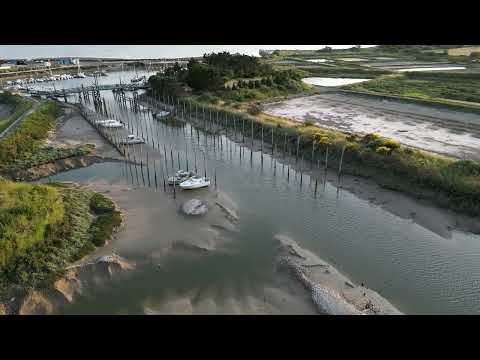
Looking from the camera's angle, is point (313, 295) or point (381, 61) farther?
point (381, 61)

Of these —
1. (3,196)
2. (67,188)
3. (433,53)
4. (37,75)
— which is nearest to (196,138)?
(67,188)

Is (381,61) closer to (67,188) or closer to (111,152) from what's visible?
(111,152)

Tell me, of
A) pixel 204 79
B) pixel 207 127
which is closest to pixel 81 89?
pixel 204 79

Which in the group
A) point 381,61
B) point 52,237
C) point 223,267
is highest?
point 381,61

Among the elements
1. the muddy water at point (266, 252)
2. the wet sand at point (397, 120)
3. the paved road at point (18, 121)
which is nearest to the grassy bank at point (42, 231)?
the muddy water at point (266, 252)

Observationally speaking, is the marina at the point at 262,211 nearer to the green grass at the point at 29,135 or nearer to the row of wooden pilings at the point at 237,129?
the row of wooden pilings at the point at 237,129

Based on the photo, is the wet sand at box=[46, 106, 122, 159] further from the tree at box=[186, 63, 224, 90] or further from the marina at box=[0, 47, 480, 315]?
the tree at box=[186, 63, 224, 90]

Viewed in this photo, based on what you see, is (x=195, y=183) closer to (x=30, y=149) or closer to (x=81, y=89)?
(x=30, y=149)
